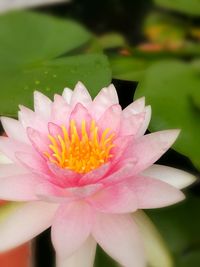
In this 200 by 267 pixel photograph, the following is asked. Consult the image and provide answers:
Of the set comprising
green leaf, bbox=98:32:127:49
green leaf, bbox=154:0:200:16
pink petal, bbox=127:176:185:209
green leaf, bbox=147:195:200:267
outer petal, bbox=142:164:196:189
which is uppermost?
green leaf, bbox=154:0:200:16

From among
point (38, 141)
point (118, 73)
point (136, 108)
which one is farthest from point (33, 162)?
point (118, 73)

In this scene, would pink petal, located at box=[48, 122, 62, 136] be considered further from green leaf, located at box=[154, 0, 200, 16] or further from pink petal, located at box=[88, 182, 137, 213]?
green leaf, located at box=[154, 0, 200, 16]

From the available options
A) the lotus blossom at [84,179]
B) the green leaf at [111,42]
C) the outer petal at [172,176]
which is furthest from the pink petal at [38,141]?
the green leaf at [111,42]

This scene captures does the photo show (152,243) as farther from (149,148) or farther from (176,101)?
(176,101)

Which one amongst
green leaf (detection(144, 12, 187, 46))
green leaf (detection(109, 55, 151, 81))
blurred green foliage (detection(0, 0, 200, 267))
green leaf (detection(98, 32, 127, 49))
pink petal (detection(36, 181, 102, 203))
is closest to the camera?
pink petal (detection(36, 181, 102, 203))

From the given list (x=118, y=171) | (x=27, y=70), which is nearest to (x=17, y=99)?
(x=27, y=70)

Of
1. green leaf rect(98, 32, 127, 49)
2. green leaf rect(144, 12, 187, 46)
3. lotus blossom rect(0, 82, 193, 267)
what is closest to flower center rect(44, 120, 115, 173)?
lotus blossom rect(0, 82, 193, 267)
